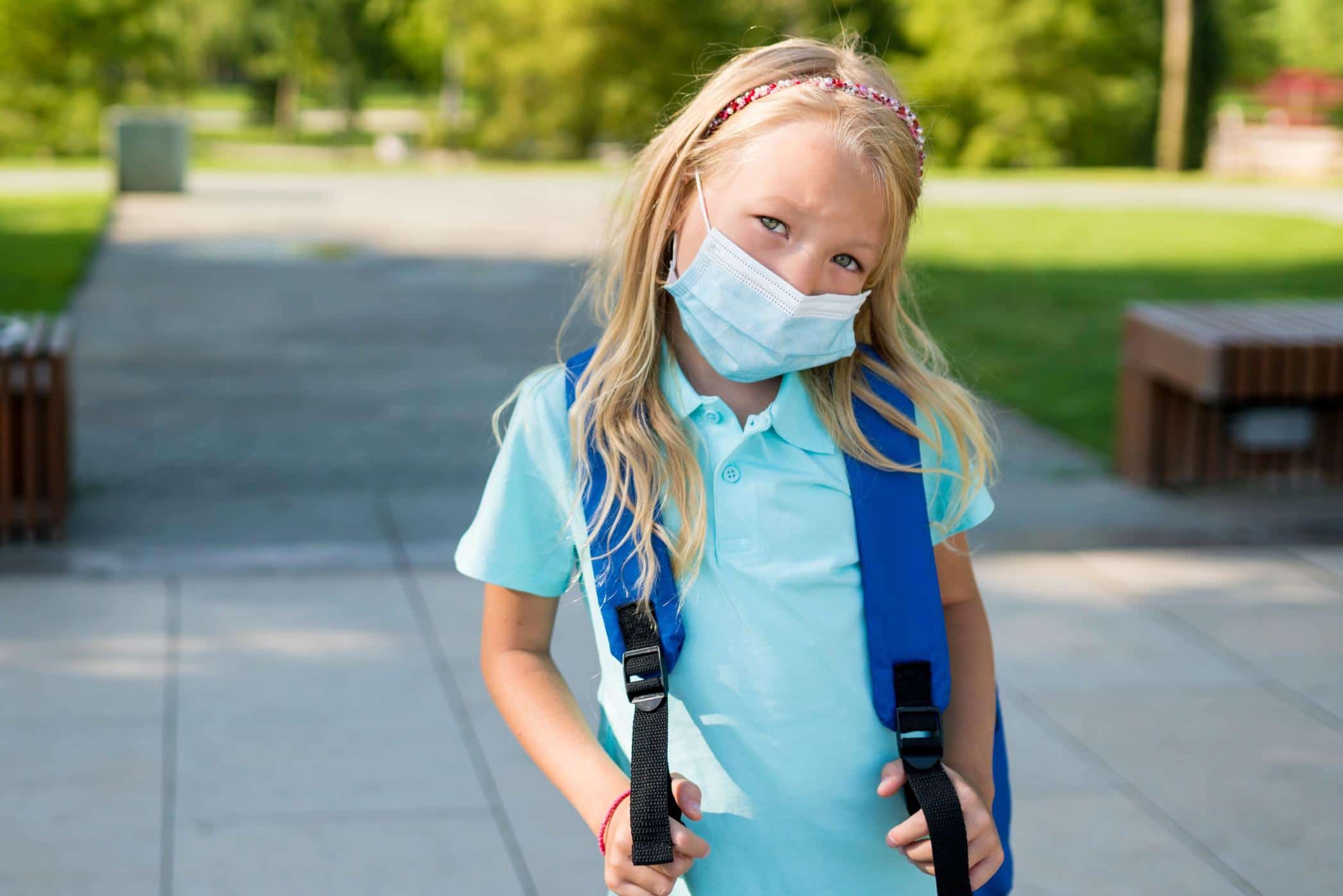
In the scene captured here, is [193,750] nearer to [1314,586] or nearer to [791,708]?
[791,708]

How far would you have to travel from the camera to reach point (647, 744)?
5.42 feet

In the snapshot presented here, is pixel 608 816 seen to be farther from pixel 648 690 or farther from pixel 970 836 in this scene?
pixel 970 836

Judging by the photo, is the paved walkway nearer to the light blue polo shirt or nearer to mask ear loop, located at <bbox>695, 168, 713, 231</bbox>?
mask ear loop, located at <bbox>695, 168, 713, 231</bbox>

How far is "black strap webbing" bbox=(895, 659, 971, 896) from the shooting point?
1695 millimetres

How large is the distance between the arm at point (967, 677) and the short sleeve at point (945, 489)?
0.10ft

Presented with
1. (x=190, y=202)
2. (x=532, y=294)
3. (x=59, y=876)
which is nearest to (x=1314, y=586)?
(x=59, y=876)

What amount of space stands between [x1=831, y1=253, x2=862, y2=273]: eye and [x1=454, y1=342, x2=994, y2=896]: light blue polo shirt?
17cm

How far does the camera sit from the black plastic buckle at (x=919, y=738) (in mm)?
1722

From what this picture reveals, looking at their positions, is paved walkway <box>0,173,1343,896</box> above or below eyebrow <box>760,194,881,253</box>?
below

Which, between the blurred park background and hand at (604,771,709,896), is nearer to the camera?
hand at (604,771,709,896)

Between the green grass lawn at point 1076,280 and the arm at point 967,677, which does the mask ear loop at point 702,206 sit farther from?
the green grass lawn at point 1076,280

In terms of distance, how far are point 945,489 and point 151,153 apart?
19127 mm

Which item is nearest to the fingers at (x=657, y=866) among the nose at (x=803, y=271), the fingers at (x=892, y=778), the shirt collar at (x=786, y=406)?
the fingers at (x=892, y=778)

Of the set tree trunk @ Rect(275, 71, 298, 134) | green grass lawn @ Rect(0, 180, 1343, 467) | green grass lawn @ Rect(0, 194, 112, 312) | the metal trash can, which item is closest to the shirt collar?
green grass lawn @ Rect(0, 180, 1343, 467)
